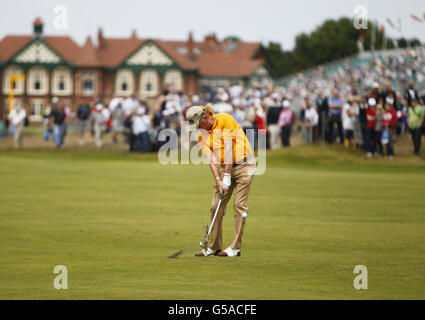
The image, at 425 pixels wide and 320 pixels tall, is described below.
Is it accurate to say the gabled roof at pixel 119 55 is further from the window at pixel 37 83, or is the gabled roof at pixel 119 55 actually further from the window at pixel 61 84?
the window at pixel 37 83

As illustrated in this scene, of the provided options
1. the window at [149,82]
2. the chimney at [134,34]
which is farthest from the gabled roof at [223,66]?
the chimney at [134,34]

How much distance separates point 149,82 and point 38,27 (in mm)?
15224

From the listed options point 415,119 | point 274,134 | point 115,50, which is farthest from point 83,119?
point 115,50

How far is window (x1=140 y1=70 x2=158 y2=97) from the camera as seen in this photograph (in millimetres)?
117500

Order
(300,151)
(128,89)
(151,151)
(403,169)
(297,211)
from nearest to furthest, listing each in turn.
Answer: (297,211), (403,169), (300,151), (151,151), (128,89)

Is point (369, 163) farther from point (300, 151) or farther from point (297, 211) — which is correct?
point (297, 211)

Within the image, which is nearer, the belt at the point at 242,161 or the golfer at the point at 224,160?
the golfer at the point at 224,160

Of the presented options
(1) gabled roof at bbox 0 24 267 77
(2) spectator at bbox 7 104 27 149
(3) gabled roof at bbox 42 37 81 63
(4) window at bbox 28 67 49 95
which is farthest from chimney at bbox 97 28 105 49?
(2) spectator at bbox 7 104 27 149

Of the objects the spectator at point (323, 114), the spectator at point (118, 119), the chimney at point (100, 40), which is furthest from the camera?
the chimney at point (100, 40)

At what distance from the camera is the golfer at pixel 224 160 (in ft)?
46.4

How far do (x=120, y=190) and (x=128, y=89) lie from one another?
299 feet

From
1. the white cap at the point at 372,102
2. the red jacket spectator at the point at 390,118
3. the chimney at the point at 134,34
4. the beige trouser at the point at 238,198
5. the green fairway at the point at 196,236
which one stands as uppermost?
the chimney at the point at 134,34
